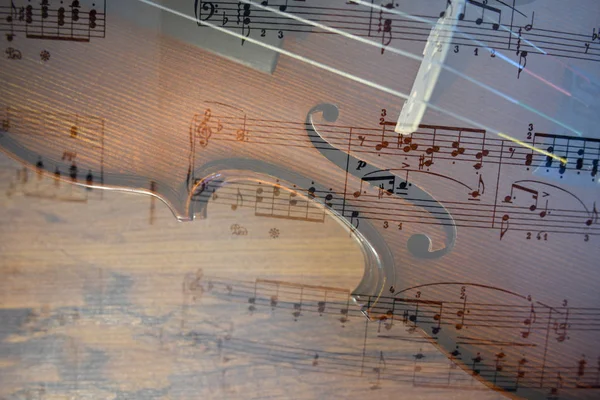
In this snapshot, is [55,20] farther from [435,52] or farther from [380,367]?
[380,367]

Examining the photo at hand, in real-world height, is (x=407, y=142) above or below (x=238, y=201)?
above

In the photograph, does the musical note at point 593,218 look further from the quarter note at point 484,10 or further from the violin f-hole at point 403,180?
the quarter note at point 484,10

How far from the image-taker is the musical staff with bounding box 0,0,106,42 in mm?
1116

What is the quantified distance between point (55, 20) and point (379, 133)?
765 millimetres

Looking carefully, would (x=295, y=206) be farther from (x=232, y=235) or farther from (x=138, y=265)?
(x=138, y=265)

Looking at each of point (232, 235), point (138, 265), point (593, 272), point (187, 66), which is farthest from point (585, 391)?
point (187, 66)

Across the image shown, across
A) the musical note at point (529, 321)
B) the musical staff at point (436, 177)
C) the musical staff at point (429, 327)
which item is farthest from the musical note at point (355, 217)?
the musical note at point (529, 321)

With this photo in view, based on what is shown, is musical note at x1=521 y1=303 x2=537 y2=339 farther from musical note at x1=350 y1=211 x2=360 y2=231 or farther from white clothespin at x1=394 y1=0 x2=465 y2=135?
white clothespin at x1=394 y1=0 x2=465 y2=135

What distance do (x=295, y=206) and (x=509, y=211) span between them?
0.51 meters

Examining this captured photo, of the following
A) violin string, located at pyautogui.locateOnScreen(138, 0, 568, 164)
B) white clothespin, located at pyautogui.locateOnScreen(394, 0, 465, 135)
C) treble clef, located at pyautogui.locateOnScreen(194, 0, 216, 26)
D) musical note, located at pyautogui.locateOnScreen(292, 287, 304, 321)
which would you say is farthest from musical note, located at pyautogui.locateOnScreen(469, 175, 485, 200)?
treble clef, located at pyautogui.locateOnScreen(194, 0, 216, 26)

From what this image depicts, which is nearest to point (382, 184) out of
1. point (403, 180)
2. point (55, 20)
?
→ point (403, 180)

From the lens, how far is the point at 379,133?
1165mm

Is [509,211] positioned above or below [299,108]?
below

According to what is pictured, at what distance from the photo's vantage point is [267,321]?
1.22 metres
